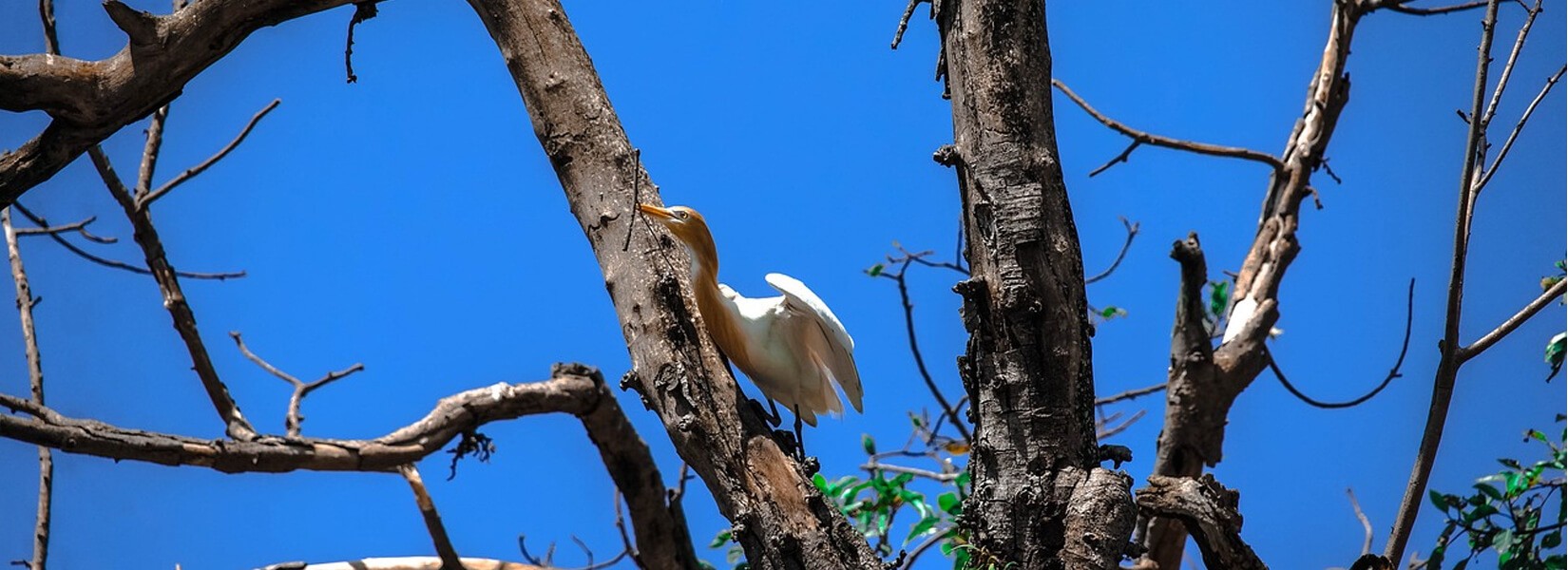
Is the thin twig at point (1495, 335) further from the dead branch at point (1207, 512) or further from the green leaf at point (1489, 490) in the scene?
the green leaf at point (1489, 490)

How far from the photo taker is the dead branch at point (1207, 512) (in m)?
2.22

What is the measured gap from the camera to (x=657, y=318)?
269 centimetres

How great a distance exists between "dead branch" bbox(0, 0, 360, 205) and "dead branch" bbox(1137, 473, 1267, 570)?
2.04 m

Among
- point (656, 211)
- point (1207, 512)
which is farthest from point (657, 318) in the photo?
point (1207, 512)

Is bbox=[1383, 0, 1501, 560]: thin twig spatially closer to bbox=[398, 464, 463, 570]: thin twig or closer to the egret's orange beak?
the egret's orange beak

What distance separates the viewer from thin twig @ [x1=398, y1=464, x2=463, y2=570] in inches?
162

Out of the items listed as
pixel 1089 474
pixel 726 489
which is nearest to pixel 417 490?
pixel 726 489

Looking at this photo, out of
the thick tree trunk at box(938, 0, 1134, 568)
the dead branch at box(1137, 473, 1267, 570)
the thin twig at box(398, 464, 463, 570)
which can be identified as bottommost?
the dead branch at box(1137, 473, 1267, 570)

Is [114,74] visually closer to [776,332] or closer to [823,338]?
[776,332]

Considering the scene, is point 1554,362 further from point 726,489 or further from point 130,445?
point 130,445

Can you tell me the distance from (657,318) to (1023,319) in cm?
81

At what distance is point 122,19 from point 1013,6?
6.17ft

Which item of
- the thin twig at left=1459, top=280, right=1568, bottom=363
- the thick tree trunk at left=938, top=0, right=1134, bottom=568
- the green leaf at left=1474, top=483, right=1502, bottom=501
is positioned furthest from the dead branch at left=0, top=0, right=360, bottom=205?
the green leaf at left=1474, top=483, right=1502, bottom=501

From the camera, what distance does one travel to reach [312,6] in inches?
113
